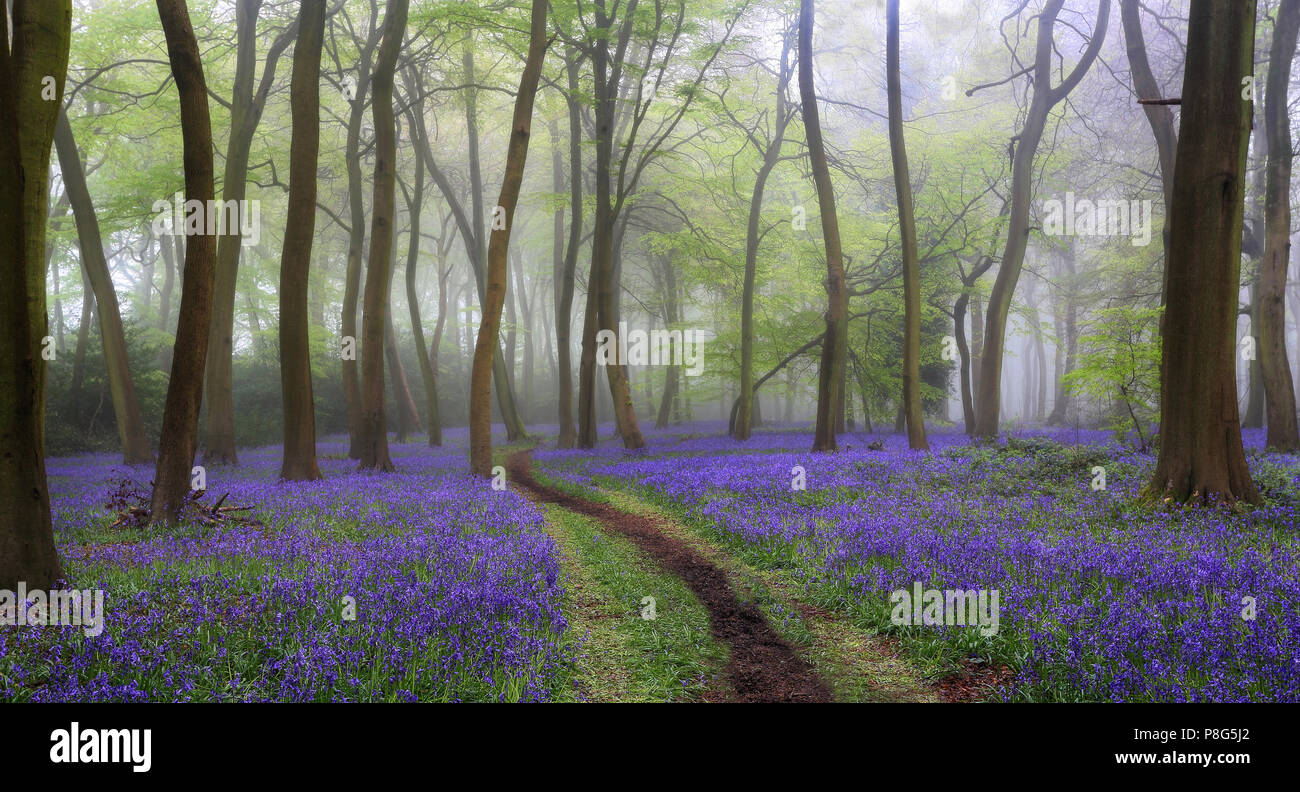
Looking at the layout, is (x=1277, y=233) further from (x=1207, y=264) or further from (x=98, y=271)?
(x=98, y=271)

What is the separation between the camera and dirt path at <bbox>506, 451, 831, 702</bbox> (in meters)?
4.36

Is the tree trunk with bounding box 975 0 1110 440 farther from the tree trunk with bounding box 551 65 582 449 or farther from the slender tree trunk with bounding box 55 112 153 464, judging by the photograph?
the slender tree trunk with bounding box 55 112 153 464

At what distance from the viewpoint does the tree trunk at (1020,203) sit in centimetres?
1858

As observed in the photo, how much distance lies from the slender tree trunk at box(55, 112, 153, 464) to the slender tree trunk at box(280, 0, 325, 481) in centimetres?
771

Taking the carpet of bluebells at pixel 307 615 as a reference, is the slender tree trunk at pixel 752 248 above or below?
above

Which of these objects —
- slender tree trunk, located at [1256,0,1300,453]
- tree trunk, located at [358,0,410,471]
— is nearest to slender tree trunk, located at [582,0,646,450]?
tree trunk, located at [358,0,410,471]

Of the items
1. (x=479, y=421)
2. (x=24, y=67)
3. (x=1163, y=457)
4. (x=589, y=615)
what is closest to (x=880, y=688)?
(x=589, y=615)

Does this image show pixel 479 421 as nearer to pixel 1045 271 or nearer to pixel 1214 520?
pixel 1214 520

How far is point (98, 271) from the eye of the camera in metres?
16.6

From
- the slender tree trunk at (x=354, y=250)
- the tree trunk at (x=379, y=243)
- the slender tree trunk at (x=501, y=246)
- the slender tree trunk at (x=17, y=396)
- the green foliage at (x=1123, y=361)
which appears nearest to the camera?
the slender tree trunk at (x=17, y=396)

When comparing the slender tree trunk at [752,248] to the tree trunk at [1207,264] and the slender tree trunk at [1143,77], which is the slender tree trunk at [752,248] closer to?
the slender tree trunk at [1143,77]

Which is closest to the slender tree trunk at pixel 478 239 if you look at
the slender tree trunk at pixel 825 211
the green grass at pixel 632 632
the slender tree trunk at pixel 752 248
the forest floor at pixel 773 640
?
the slender tree trunk at pixel 752 248

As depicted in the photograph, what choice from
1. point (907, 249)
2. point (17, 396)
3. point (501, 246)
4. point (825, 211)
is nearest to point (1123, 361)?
point (907, 249)

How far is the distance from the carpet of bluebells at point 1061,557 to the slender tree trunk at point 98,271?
14.6m
